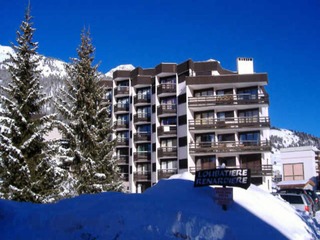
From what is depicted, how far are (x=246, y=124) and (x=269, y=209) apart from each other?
105ft

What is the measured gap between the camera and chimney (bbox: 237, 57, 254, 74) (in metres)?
52.5

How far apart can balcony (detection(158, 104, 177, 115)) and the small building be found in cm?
4003

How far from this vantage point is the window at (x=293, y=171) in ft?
268

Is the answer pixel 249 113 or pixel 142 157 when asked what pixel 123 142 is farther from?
pixel 249 113

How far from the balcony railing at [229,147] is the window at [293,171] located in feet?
137

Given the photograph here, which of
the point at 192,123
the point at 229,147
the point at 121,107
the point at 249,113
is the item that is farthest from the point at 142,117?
the point at 249,113

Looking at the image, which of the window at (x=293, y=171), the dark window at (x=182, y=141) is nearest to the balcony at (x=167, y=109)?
the dark window at (x=182, y=141)

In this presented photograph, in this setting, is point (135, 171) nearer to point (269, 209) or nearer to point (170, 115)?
point (170, 115)

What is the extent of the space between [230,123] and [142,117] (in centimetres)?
1426

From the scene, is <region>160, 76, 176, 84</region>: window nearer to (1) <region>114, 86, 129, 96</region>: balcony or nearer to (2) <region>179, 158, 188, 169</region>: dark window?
(1) <region>114, 86, 129, 96</region>: balcony

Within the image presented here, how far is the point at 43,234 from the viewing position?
1052 centimetres

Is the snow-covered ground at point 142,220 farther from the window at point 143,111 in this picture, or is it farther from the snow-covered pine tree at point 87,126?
the window at point 143,111

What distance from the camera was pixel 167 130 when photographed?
50.9m

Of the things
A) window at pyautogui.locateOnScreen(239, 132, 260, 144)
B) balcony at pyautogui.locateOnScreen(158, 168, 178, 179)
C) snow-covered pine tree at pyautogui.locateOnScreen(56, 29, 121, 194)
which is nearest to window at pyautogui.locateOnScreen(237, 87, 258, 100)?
window at pyautogui.locateOnScreen(239, 132, 260, 144)
